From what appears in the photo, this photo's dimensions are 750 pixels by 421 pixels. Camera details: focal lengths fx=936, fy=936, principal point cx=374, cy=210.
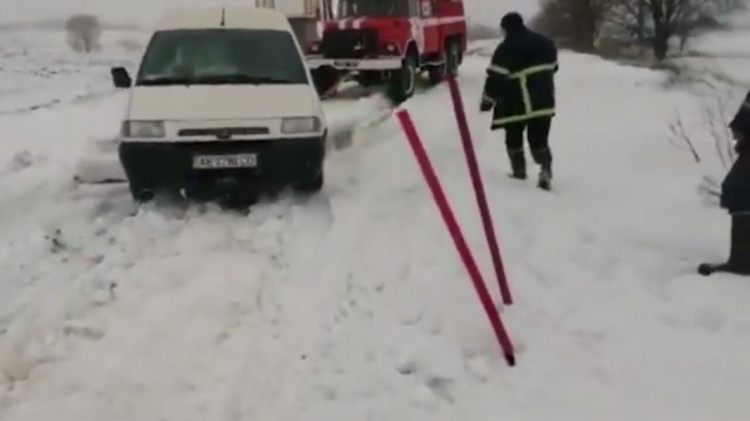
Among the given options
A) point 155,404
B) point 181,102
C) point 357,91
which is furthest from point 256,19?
point 357,91

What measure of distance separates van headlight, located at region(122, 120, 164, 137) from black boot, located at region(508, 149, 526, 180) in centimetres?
339

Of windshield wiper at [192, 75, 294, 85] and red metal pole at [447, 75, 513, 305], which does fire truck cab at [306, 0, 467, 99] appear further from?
red metal pole at [447, 75, 513, 305]

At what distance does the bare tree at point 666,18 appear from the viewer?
54875 millimetres

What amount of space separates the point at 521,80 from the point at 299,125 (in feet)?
6.91

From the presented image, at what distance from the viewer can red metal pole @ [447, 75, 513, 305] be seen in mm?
5109

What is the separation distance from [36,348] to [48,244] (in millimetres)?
2251

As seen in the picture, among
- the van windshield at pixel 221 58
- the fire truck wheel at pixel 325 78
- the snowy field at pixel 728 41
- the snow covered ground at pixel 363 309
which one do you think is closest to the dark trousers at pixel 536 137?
the snow covered ground at pixel 363 309

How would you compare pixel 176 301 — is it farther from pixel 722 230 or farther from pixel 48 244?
pixel 722 230

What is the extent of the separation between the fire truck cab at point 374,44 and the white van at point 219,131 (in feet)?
32.4

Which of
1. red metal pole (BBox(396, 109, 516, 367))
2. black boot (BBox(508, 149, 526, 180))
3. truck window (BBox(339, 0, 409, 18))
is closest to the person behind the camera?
red metal pole (BBox(396, 109, 516, 367))

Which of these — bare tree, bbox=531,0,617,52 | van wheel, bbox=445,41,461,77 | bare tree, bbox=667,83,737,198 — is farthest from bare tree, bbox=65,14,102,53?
bare tree, bbox=667,83,737,198

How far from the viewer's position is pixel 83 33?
6956cm

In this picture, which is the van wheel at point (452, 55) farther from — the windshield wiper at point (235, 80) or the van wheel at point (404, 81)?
the windshield wiper at point (235, 80)

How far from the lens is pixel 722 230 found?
8117mm
